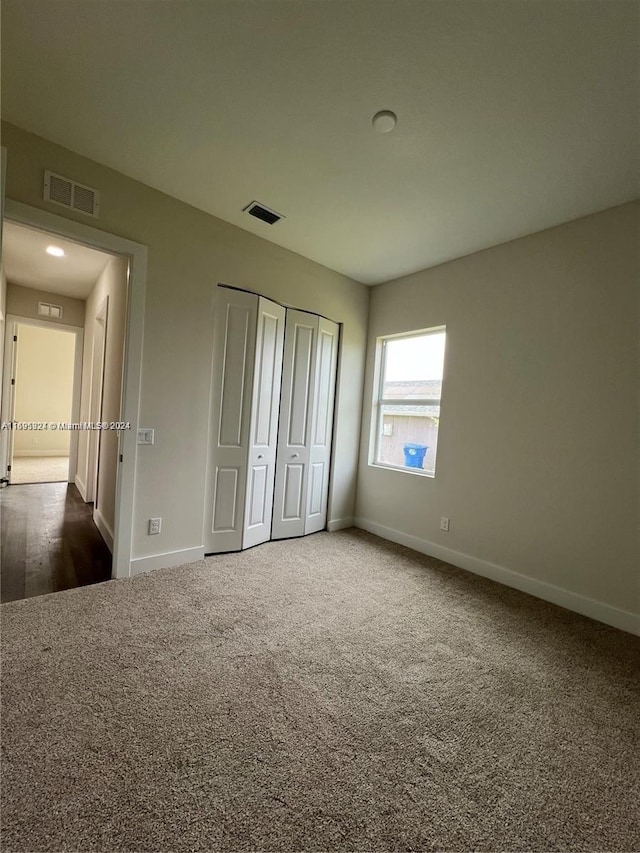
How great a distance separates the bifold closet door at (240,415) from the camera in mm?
3168

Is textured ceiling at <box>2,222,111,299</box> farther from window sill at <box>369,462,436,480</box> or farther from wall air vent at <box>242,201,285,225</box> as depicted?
window sill at <box>369,462,436,480</box>

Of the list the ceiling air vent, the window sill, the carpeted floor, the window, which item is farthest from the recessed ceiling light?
the carpeted floor

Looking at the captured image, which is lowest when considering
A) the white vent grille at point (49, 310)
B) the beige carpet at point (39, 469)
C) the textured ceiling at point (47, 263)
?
the beige carpet at point (39, 469)

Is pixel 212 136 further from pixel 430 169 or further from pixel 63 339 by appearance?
pixel 63 339

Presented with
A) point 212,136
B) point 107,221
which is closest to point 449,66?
point 212,136

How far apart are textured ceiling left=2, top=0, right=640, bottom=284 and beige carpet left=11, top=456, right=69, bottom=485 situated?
5.11m

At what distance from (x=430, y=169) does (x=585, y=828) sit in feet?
10.3

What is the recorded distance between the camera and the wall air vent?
2830 millimetres

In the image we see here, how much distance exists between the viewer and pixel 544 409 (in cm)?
288

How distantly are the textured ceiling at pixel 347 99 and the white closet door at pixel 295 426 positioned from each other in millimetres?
1190

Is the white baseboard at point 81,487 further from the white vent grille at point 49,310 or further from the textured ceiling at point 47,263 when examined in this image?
the textured ceiling at point 47,263

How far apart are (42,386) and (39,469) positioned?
1.97m

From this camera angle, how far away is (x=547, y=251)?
9.47 ft

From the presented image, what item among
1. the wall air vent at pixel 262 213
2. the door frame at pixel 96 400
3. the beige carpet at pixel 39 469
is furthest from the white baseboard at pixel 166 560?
the beige carpet at pixel 39 469
